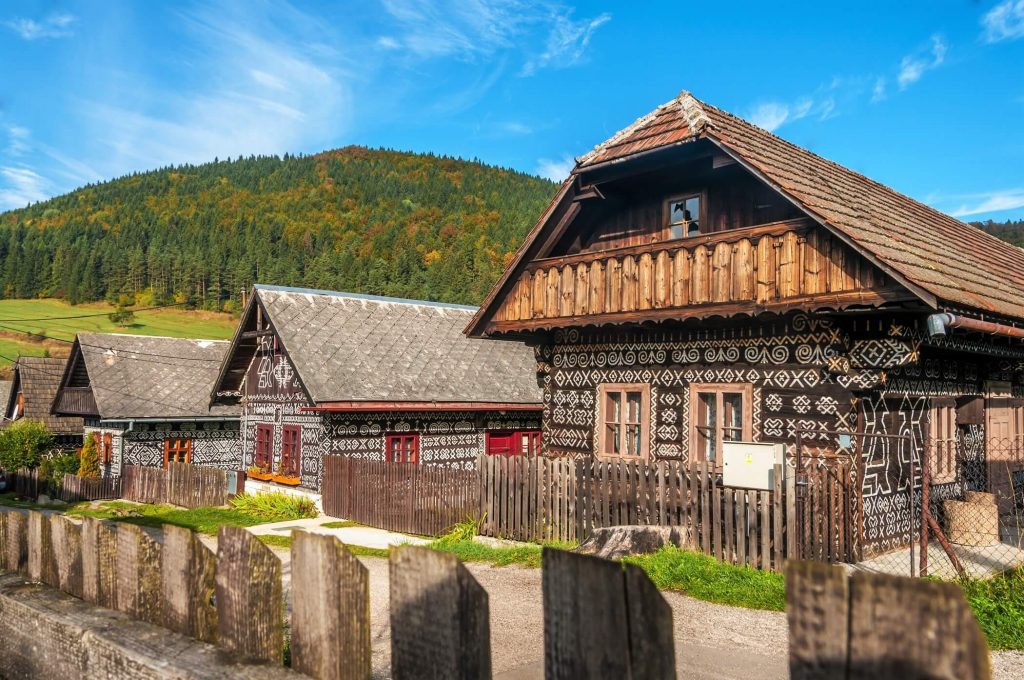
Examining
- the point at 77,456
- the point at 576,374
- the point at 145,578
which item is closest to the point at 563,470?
the point at 576,374

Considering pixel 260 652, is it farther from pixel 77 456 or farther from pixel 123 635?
pixel 77 456

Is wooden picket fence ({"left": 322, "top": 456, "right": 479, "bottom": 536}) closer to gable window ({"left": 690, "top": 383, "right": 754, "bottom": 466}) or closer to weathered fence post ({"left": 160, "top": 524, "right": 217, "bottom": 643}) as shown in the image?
gable window ({"left": 690, "top": 383, "right": 754, "bottom": 466})

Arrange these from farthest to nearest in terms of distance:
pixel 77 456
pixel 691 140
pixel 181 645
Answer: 1. pixel 77 456
2. pixel 691 140
3. pixel 181 645

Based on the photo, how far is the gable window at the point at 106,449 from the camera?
28594 mm

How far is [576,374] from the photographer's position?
51.4 feet

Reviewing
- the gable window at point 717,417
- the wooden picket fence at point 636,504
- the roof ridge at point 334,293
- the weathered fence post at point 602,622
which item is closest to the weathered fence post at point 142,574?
the weathered fence post at point 602,622

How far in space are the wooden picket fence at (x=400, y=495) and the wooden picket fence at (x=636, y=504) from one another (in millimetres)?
820

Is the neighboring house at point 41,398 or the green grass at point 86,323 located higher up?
the green grass at point 86,323

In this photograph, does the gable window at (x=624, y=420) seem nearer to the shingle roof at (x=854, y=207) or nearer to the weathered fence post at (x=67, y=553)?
the shingle roof at (x=854, y=207)

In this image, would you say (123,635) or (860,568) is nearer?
(123,635)

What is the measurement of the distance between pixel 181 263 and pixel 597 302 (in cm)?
10592

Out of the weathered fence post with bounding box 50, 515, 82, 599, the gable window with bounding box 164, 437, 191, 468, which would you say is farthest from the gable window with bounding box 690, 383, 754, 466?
the gable window with bounding box 164, 437, 191, 468

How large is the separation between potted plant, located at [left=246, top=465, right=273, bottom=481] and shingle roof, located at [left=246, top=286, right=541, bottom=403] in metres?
4.13

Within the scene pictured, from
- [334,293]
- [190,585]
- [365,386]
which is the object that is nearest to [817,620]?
[190,585]
